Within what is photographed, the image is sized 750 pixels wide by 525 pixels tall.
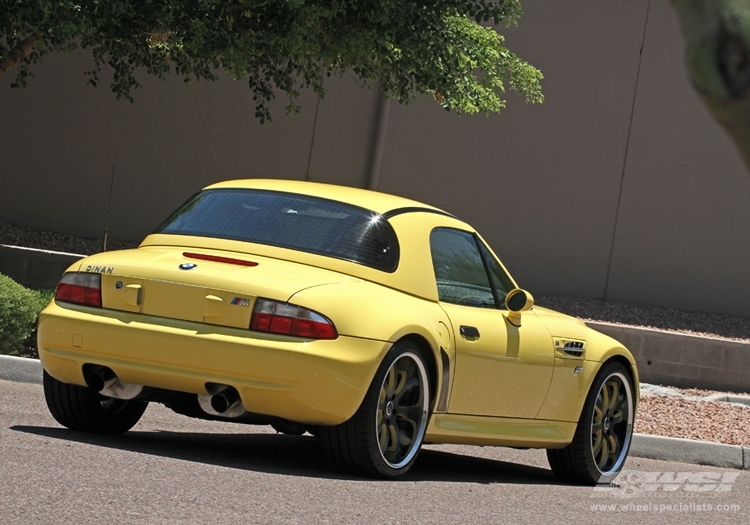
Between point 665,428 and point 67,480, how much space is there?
22.8 ft

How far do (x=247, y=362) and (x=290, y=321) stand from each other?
0.26 meters

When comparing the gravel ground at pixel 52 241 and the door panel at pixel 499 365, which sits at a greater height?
the door panel at pixel 499 365

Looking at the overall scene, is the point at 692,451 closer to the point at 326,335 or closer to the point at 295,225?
the point at 295,225

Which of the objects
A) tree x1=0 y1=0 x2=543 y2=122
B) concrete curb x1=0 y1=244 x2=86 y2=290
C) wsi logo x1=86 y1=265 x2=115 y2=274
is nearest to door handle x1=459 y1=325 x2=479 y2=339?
wsi logo x1=86 y1=265 x2=115 y2=274

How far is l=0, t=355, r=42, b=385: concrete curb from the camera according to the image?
8.90 meters

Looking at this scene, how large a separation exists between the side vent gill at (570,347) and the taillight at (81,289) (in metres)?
2.61

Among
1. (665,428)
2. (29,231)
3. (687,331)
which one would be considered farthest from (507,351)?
(29,231)

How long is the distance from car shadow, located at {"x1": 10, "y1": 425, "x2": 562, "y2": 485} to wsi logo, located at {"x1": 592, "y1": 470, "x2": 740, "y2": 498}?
40cm

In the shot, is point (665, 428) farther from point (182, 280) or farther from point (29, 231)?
point (29, 231)

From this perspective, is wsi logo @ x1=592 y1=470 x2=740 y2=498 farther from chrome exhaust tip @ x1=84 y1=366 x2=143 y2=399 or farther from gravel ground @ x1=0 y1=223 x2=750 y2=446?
gravel ground @ x1=0 y1=223 x2=750 y2=446

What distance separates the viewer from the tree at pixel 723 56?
1076mm

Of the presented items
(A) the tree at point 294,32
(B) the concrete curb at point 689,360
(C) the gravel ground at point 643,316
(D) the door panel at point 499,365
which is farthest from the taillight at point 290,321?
(B) the concrete curb at point 689,360

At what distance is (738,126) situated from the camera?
109cm

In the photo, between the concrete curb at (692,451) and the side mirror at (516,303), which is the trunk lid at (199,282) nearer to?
the side mirror at (516,303)
